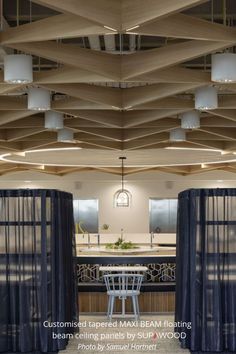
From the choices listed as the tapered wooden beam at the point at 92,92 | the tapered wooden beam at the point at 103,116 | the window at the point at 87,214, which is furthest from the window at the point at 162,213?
the tapered wooden beam at the point at 92,92

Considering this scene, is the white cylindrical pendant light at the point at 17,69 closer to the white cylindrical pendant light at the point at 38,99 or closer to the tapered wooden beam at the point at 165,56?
the tapered wooden beam at the point at 165,56

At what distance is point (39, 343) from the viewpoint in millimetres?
7656

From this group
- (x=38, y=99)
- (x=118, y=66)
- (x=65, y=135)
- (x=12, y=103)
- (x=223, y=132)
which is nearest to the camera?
(x=118, y=66)

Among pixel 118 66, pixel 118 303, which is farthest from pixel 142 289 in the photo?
pixel 118 66

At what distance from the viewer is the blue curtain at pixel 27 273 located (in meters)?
7.58

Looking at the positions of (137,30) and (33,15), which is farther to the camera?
(33,15)

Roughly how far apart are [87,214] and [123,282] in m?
7.67

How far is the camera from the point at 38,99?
6.54m

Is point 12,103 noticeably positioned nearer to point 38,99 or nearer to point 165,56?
point 38,99

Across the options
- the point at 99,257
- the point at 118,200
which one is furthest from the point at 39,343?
the point at 118,200

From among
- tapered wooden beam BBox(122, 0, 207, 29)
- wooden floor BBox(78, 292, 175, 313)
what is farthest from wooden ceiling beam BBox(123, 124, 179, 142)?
tapered wooden beam BBox(122, 0, 207, 29)

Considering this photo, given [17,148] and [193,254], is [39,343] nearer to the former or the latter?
[193,254]

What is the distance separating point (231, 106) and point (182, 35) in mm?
2934

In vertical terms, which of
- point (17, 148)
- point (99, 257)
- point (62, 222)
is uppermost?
point (17, 148)
